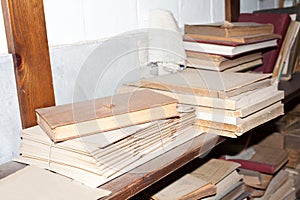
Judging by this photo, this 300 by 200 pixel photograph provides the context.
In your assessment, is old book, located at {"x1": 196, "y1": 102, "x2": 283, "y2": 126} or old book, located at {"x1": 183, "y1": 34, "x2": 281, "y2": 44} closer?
old book, located at {"x1": 196, "y1": 102, "x2": 283, "y2": 126}

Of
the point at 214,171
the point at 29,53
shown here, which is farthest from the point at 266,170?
the point at 29,53

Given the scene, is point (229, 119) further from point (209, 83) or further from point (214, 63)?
point (214, 63)

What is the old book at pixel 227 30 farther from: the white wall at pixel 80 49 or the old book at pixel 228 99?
the old book at pixel 228 99

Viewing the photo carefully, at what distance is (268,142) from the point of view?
66.7 inches

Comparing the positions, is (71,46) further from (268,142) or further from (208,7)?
(268,142)

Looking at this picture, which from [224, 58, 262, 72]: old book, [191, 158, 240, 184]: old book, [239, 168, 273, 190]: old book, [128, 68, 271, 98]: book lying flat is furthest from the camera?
[239, 168, 273, 190]: old book

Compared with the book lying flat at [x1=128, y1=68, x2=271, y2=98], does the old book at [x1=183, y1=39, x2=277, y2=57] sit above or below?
above

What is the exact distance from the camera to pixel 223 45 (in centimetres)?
121

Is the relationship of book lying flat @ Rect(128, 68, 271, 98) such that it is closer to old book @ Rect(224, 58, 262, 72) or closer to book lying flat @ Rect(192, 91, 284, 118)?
book lying flat @ Rect(192, 91, 284, 118)

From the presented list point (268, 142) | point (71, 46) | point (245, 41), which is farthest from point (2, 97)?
point (268, 142)

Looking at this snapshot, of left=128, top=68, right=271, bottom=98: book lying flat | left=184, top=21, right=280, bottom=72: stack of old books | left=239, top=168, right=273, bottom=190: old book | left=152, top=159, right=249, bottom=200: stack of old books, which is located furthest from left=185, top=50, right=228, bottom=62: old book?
left=239, top=168, right=273, bottom=190: old book

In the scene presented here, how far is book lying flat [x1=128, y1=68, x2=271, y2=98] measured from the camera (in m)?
0.94

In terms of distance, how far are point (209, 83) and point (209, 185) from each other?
0.27 m

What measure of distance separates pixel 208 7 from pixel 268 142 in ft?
2.15
